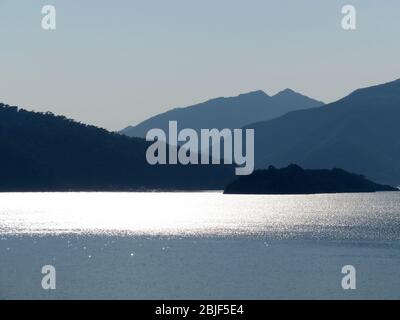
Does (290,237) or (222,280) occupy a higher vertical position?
(290,237)

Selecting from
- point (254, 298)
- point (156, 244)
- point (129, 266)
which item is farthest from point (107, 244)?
point (254, 298)

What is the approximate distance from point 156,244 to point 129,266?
4293cm

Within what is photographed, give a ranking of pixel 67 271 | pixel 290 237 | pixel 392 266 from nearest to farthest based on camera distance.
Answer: pixel 67 271, pixel 392 266, pixel 290 237

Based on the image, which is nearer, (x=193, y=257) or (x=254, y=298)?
(x=254, y=298)

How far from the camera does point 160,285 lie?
365 feet

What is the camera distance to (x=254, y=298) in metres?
A: 103

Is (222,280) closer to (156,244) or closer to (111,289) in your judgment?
(111,289)

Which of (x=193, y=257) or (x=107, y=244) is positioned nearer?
(x=193, y=257)

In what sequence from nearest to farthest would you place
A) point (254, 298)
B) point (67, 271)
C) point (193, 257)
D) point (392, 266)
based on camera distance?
1. point (254, 298)
2. point (67, 271)
3. point (392, 266)
4. point (193, 257)
